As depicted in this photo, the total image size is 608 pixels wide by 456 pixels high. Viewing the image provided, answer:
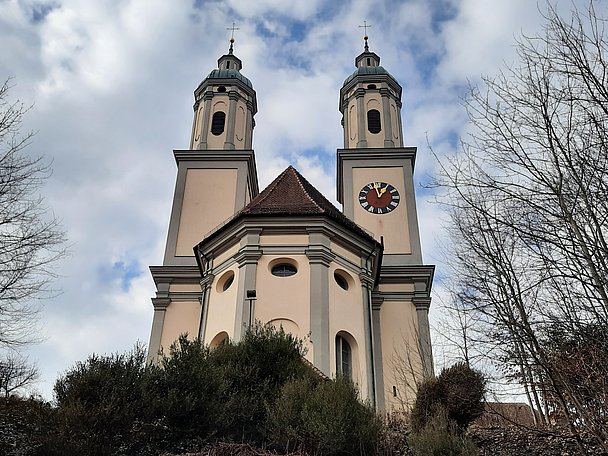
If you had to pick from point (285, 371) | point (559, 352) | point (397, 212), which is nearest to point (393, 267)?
point (397, 212)

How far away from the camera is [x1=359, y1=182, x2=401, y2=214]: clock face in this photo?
28.0 m

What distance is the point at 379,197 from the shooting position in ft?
93.1

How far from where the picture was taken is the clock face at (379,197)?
28.0m

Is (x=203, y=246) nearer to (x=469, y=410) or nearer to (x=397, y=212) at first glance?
(x=397, y=212)

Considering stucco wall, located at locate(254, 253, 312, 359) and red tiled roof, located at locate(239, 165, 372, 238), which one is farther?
red tiled roof, located at locate(239, 165, 372, 238)

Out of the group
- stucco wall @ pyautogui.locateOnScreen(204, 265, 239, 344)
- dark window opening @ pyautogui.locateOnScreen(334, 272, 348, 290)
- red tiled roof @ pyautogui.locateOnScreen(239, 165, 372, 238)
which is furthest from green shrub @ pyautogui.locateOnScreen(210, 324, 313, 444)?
red tiled roof @ pyautogui.locateOnScreen(239, 165, 372, 238)

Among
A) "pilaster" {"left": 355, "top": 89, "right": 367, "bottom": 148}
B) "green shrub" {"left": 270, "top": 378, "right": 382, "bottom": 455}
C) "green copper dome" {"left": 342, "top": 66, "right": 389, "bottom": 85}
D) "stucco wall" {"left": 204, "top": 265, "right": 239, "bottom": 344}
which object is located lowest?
"green shrub" {"left": 270, "top": 378, "right": 382, "bottom": 455}

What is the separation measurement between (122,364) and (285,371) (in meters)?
3.73

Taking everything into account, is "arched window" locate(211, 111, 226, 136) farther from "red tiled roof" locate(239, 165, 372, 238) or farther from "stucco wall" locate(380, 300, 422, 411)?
"stucco wall" locate(380, 300, 422, 411)

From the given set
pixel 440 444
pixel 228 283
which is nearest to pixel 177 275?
pixel 228 283

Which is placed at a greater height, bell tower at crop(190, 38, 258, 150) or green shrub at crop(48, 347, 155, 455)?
bell tower at crop(190, 38, 258, 150)

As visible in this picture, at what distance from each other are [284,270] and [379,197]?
30.1 feet

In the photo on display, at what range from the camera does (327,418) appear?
35.7ft

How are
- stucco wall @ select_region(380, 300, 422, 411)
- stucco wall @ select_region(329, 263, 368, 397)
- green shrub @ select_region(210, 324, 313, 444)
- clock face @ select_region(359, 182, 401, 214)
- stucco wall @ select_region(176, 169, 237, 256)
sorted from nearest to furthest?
1. green shrub @ select_region(210, 324, 313, 444)
2. stucco wall @ select_region(329, 263, 368, 397)
3. stucco wall @ select_region(380, 300, 422, 411)
4. stucco wall @ select_region(176, 169, 237, 256)
5. clock face @ select_region(359, 182, 401, 214)
